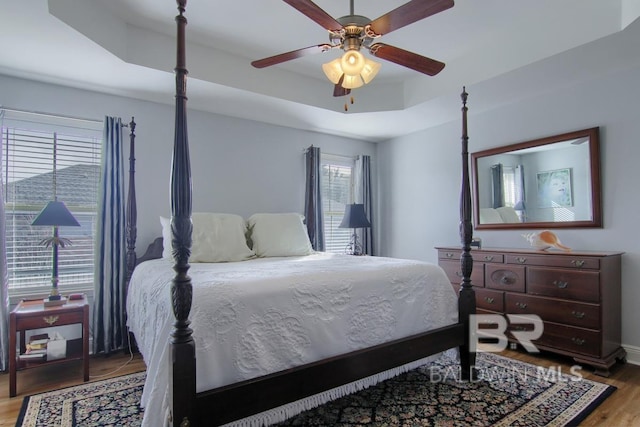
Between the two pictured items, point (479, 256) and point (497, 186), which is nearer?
point (479, 256)

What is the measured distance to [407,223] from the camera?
16.0 feet

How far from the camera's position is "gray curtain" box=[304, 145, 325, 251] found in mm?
4309

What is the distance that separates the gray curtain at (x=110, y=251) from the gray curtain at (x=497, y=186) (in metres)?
3.80

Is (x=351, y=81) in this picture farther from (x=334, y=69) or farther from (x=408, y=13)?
(x=408, y=13)

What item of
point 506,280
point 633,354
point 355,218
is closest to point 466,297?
point 506,280

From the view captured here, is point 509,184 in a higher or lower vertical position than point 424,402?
higher

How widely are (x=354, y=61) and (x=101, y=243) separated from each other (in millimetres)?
2675

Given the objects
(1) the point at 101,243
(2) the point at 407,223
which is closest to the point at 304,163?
(2) the point at 407,223

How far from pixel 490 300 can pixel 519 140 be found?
168cm

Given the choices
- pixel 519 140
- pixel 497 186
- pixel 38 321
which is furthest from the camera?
pixel 497 186

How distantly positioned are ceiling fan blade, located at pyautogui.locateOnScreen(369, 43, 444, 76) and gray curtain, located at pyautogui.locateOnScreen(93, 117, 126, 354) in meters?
2.51

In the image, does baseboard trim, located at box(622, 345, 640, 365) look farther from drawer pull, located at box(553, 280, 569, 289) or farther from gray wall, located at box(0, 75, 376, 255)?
gray wall, located at box(0, 75, 376, 255)

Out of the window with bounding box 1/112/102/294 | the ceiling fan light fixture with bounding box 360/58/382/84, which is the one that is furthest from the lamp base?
the ceiling fan light fixture with bounding box 360/58/382/84

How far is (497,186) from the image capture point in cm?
378
